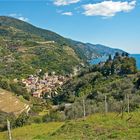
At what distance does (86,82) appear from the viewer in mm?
107938

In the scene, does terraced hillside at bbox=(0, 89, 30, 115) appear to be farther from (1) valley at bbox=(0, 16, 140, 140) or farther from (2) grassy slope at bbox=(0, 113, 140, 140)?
(2) grassy slope at bbox=(0, 113, 140, 140)

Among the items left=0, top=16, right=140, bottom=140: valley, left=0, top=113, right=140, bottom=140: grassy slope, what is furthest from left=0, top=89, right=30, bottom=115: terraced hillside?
left=0, top=113, right=140, bottom=140: grassy slope

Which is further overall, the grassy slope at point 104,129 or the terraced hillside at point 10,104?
the terraced hillside at point 10,104

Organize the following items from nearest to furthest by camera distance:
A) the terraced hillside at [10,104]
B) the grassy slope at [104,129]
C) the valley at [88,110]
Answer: the grassy slope at [104,129] < the valley at [88,110] < the terraced hillside at [10,104]

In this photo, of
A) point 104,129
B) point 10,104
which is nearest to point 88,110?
point 104,129

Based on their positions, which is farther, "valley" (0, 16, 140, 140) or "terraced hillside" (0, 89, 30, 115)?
"terraced hillside" (0, 89, 30, 115)

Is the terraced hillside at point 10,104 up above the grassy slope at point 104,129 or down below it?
below

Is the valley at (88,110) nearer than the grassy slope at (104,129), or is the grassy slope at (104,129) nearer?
the grassy slope at (104,129)

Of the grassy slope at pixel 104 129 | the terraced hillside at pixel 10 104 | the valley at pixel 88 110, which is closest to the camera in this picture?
the grassy slope at pixel 104 129

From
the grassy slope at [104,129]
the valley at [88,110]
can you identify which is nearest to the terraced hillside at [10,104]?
the valley at [88,110]

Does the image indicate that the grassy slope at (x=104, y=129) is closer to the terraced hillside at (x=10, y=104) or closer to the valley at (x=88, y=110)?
the valley at (x=88, y=110)

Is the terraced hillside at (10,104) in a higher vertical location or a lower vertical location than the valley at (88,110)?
lower

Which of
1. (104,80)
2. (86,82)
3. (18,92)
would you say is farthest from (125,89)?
(18,92)

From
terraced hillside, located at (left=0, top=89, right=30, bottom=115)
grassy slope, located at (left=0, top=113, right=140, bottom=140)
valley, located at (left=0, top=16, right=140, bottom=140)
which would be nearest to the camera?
grassy slope, located at (left=0, top=113, right=140, bottom=140)
